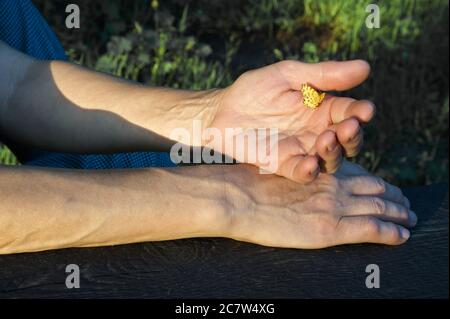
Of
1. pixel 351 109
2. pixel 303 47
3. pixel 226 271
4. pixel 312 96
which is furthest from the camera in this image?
pixel 303 47

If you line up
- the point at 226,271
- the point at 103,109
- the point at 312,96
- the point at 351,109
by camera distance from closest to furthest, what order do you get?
the point at 226,271
the point at 351,109
the point at 312,96
the point at 103,109

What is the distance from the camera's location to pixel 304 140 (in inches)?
67.9

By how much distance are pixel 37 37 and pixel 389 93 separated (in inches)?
77.4

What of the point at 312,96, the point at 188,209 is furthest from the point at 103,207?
the point at 312,96

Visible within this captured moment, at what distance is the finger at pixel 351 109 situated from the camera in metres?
1.58

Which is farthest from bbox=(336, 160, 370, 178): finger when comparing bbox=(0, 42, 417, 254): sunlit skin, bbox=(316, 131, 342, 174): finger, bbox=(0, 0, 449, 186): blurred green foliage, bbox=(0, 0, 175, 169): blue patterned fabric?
bbox=(0, 0, 449, 186): blurred green foliage

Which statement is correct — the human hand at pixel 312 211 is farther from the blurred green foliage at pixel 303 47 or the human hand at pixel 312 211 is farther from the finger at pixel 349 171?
the blurred green foliage at pixel 303 47

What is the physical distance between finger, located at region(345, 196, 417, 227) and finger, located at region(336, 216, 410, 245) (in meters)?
0.05

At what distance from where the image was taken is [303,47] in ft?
12.2

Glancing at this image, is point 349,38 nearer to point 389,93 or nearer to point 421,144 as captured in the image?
point 389,93

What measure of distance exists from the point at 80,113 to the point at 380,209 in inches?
30.3

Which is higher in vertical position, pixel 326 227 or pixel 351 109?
pixel 351 109

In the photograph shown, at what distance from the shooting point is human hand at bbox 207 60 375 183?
1590 mm

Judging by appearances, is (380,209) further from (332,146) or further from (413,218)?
(332,146)
